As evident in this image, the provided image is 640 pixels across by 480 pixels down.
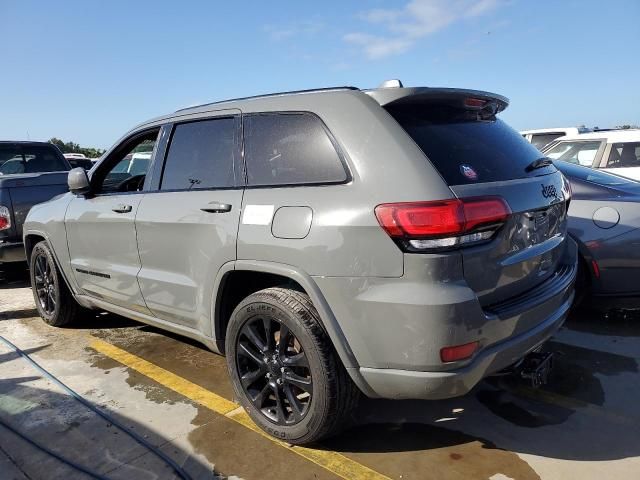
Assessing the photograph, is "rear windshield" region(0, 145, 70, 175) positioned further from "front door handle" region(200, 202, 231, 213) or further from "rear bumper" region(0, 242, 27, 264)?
"front door handle" region(200, 202, 231, 213)

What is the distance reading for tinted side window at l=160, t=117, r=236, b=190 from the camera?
123 inches

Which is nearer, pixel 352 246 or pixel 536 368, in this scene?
pixel 352 246

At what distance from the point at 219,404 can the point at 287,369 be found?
2.65 ft

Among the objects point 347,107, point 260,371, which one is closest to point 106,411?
point 260,371

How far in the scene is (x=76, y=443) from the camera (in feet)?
9.44

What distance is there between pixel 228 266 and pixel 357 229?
88 centimetres

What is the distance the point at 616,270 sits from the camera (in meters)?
4.07

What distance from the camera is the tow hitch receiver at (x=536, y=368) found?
2.80 metres

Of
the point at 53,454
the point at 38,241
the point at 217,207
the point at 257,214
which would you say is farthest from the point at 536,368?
the point at 38,241

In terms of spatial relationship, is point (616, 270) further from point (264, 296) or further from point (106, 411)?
point (106, 411)

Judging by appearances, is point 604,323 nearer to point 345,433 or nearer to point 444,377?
point 345,433

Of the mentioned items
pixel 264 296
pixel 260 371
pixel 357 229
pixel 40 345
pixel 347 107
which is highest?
pixel 347 107

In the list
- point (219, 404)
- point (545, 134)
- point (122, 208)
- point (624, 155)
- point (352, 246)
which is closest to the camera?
point (352, 246)

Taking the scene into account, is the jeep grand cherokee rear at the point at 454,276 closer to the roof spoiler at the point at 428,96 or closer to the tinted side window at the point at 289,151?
the roof spoiler at the point at 428,96
